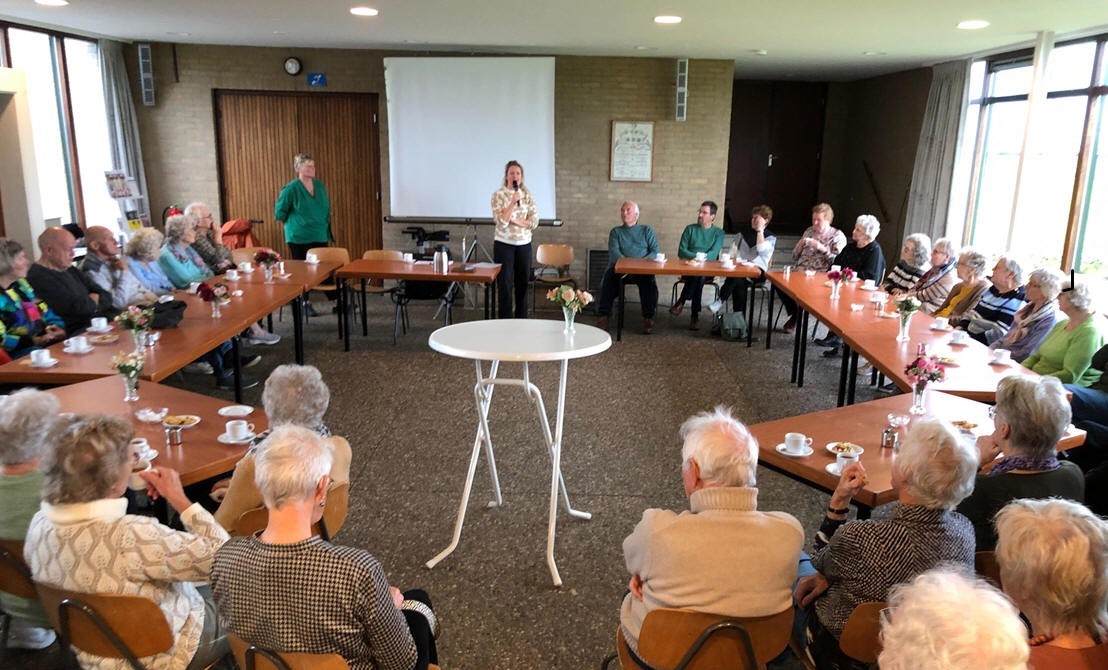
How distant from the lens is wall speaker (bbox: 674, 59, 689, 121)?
8961mm

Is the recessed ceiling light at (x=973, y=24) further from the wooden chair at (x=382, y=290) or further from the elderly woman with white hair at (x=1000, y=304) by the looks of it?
the wooden chair at (x=382, y=290)

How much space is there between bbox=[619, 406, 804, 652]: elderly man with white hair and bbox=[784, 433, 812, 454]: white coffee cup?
0.91 m

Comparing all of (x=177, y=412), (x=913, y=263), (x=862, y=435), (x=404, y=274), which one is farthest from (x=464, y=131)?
(x=862, y=435)

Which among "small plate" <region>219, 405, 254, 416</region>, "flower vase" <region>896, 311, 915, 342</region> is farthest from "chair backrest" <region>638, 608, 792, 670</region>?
"flower vase" <region>896, 311, 915, 342</region>

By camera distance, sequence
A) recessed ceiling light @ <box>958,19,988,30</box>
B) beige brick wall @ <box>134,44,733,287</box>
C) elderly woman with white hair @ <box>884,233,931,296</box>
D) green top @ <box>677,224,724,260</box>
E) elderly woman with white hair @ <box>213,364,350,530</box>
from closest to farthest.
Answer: elderly woman with white hair @ <box>213,364,350,530</box> < recessed ceiling light @ <box>958,19,988,30</box> < elderly woman with white hair @ <box>884,233,931,296</box> < green top @ <box>677,224,724,260</box> < beige brick wall @ <box>134,44,733,287</box>

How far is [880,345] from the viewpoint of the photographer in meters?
4.62

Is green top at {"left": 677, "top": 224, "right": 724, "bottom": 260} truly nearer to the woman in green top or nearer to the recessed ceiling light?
the recessed ceiling light

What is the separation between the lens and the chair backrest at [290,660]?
6.03ft

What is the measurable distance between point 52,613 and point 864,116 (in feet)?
38.2

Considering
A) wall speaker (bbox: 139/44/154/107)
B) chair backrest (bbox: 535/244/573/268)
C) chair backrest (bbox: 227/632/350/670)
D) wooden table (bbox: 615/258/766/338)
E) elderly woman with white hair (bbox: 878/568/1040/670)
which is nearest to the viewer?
elderly woman with white hair (bbox: 878/568/1040/670)

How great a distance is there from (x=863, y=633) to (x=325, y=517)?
1624mm

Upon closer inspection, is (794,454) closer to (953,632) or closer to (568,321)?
(568,321)

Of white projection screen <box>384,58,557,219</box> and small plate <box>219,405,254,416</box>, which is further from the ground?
white projection screen <box>384,58,557,219</box>

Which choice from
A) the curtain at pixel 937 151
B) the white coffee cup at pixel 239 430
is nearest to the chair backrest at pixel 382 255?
the white coffee cup at pixel 239 430
